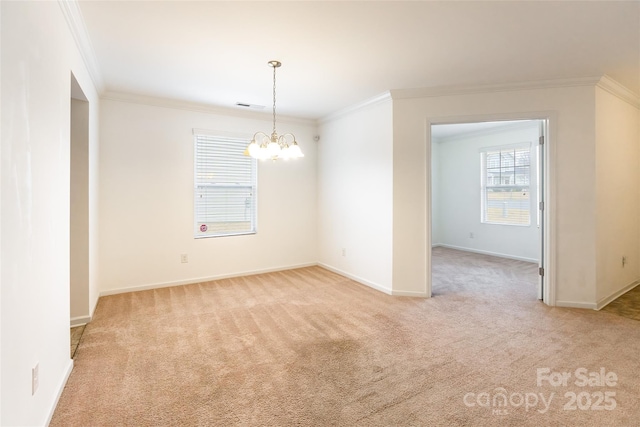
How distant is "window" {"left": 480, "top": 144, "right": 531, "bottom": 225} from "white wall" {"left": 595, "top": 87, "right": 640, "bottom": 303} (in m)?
2.02

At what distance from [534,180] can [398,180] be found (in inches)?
151

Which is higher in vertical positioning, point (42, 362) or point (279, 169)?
point (279, 169)

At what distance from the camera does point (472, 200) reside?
296 inches

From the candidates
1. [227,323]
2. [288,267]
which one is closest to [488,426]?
[227,323]

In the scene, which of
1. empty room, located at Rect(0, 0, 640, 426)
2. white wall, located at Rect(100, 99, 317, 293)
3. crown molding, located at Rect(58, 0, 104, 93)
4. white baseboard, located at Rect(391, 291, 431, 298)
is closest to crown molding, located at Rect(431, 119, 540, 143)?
empty room, located at Rect(0, 0, 640, 426)

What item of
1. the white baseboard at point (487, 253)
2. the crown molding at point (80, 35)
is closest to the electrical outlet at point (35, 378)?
the crown molding at point (80, 35)

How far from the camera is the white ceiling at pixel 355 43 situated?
7.73ft

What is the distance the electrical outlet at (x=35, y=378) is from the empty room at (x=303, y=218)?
18 millimetres

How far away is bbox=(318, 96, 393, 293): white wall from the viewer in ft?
14.4

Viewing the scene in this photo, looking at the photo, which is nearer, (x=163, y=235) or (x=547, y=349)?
(x=547, y=349)

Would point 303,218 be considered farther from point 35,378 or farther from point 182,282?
point 35,378

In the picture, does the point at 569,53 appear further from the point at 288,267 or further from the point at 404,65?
the point at 288,267

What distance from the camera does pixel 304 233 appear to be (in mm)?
5805

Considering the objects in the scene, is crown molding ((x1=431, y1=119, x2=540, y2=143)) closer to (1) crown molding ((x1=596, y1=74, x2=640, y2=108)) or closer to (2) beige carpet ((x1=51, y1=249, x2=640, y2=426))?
(1) crown molding ((x1=596, y1=74, x2=640, y2=108))
